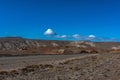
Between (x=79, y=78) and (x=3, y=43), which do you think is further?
(x=3, y=43)

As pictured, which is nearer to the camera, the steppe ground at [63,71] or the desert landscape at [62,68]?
the steppe ground at [63,71]

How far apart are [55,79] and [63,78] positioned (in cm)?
70

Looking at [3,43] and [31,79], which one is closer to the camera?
[31,79]

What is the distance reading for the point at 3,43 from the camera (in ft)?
650

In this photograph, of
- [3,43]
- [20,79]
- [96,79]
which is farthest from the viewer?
[3,43]

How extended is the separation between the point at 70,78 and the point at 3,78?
4.92 metres

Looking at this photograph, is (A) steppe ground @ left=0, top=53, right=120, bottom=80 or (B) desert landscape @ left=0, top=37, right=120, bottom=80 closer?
(A) steppe ground @ left=0, top=53, right=120, bottom=80

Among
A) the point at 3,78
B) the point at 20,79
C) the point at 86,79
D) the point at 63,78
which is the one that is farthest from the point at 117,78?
the point at 3,78

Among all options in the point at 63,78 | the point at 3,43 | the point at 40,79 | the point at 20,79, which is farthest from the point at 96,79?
the point at 3,43

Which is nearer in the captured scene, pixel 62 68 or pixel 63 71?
pixel 63 71

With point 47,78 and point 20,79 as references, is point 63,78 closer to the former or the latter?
point 47,78

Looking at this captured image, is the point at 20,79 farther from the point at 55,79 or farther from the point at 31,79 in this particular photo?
the point at 55,79

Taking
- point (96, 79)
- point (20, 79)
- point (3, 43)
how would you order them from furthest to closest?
point (3, 43), point (20, 79), point (96, 79)

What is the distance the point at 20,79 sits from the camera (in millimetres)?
20234
